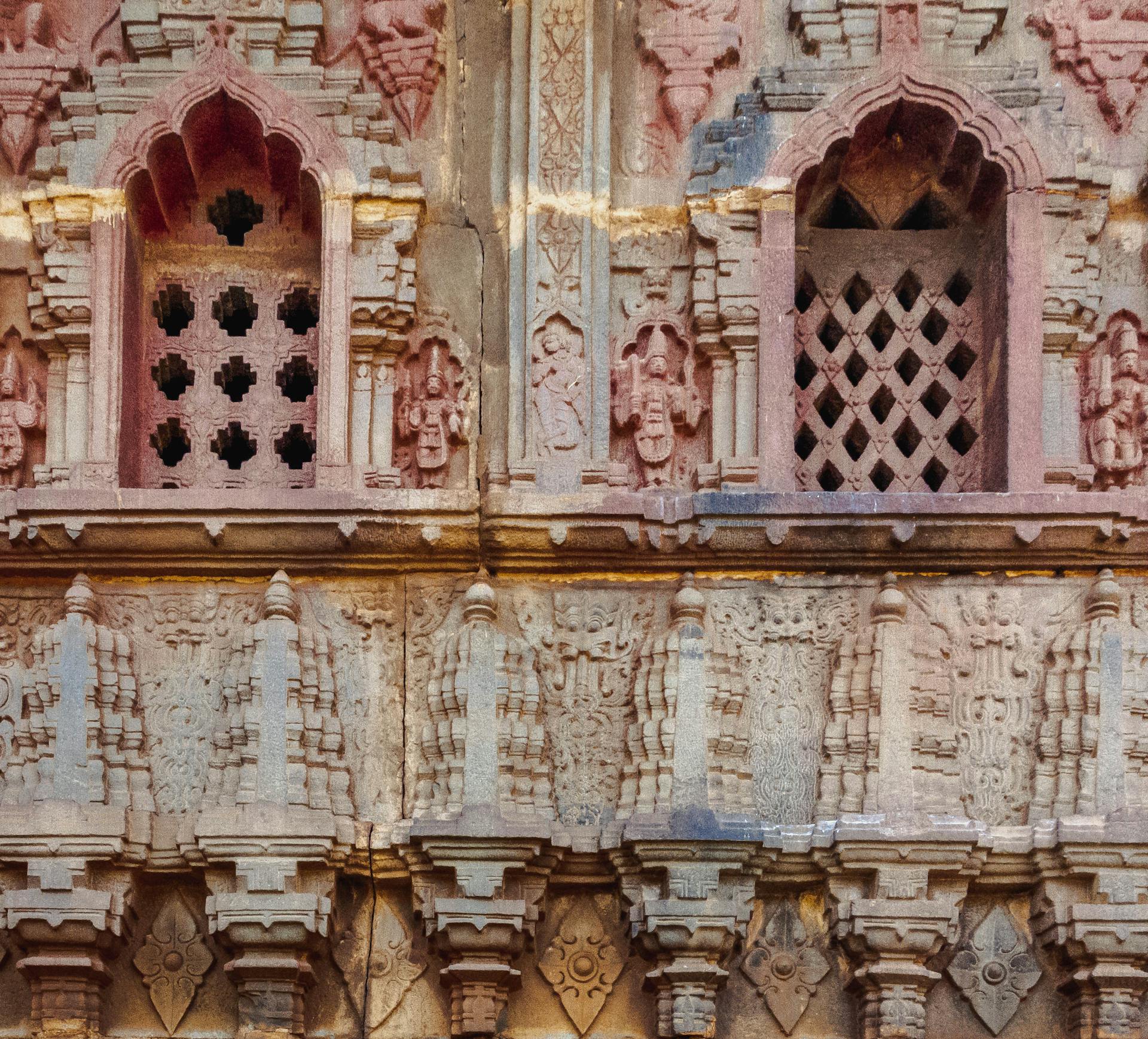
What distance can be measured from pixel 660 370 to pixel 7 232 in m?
2.84

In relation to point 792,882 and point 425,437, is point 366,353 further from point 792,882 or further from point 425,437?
point 792,882

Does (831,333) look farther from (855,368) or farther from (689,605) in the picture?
(689,605)

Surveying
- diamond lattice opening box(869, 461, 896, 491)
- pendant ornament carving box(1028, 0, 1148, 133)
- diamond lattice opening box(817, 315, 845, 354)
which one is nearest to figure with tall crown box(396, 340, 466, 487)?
diamond lattice opening box(817, 315, 845, 354)

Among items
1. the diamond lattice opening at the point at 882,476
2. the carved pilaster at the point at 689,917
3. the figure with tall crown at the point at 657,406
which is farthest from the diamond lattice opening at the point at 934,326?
the carved pilaster at the point at 689,917

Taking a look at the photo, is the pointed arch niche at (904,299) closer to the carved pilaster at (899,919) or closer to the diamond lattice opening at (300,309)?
the carved pilaster at (899,919)

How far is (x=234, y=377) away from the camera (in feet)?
37.2

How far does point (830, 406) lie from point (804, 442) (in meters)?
0.22

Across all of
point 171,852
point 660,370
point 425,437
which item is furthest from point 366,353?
point 171,852

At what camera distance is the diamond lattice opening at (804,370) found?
11297 mm

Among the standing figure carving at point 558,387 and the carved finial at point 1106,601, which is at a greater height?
the standing figure carving at point 558,387

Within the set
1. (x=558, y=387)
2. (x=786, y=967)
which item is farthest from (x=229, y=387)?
(x=786, y=967)

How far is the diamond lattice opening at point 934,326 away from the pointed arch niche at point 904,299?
10 millimetres

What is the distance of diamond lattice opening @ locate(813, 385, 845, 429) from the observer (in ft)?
36.9

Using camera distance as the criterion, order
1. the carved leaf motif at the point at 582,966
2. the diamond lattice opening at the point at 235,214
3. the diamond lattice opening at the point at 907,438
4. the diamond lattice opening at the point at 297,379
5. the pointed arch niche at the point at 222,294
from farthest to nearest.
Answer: the diamond lattice opening at the point at 235,214 → the diamond lattice opening at the point at 297,379 → the diamond lattice opening at the point at 907,438 → the pointed arch niche at the point at 222,294 → the carved leaf motif at the point at 582,966
